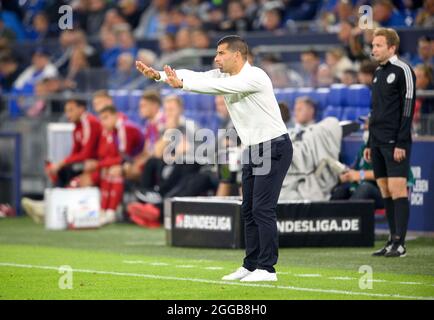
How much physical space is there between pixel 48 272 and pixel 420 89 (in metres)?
6.26

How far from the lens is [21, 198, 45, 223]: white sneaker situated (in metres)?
16.8

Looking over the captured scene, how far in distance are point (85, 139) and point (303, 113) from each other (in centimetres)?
428

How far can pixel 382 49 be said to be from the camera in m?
11.3

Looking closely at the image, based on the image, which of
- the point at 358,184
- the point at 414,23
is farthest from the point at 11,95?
the point at 358,184

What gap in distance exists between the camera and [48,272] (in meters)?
10.3

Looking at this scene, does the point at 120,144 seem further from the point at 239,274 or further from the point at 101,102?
the point at 239,274

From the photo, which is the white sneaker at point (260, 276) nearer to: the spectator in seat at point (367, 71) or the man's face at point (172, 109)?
the spectator in seat at point (367, 71)

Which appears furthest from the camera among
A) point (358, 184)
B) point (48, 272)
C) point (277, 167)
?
point (358, 184)

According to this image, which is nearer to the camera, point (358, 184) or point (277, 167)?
point (277, 167)

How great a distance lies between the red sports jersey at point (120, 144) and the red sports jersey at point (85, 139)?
16cm

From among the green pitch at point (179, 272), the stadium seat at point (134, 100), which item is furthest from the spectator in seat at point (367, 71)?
the stadium seat at point (134, 100)

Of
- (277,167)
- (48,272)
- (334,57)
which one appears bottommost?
(48,272)
